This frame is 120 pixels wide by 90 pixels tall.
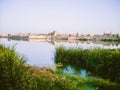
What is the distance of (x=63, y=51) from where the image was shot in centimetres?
1625

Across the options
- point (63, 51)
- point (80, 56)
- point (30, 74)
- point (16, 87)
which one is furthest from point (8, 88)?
point (63, 51)

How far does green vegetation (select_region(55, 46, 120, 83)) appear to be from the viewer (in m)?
10.8

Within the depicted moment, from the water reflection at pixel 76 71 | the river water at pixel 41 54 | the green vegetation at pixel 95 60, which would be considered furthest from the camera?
the river water at pixel 41 54

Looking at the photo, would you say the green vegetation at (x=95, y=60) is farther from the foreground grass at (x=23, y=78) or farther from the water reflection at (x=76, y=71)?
the foreground grass at (x=23, y=78)

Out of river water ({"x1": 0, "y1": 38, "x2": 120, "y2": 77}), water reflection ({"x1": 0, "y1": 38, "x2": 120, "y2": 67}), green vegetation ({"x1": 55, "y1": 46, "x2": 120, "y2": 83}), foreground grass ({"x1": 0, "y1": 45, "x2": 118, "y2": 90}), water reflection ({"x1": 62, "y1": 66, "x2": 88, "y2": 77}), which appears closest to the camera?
foreground grass ({"x1": 0, "y1": 45, "x2": 118, "y2": 90})

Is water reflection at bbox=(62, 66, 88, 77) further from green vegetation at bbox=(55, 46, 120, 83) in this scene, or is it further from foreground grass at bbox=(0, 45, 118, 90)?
Result: foreground grass at bbox=(0, 45, 118, 90)

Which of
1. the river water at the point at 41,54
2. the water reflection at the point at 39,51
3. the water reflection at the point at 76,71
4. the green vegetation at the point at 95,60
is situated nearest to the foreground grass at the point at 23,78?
the river water at the point at 41,54

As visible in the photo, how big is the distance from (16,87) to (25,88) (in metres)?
0.19

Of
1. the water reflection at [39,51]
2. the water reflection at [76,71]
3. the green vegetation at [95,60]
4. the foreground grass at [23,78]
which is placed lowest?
the water reflection at [39,51]

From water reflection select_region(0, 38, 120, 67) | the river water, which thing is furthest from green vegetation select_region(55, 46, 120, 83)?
water reflection select_region(0, 38, 120, 67)

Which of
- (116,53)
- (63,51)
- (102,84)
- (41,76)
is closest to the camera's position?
(41,76)

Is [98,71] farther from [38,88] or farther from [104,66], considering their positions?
[38,88]

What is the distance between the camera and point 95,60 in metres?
12.5

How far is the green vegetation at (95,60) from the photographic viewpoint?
35.3ft
